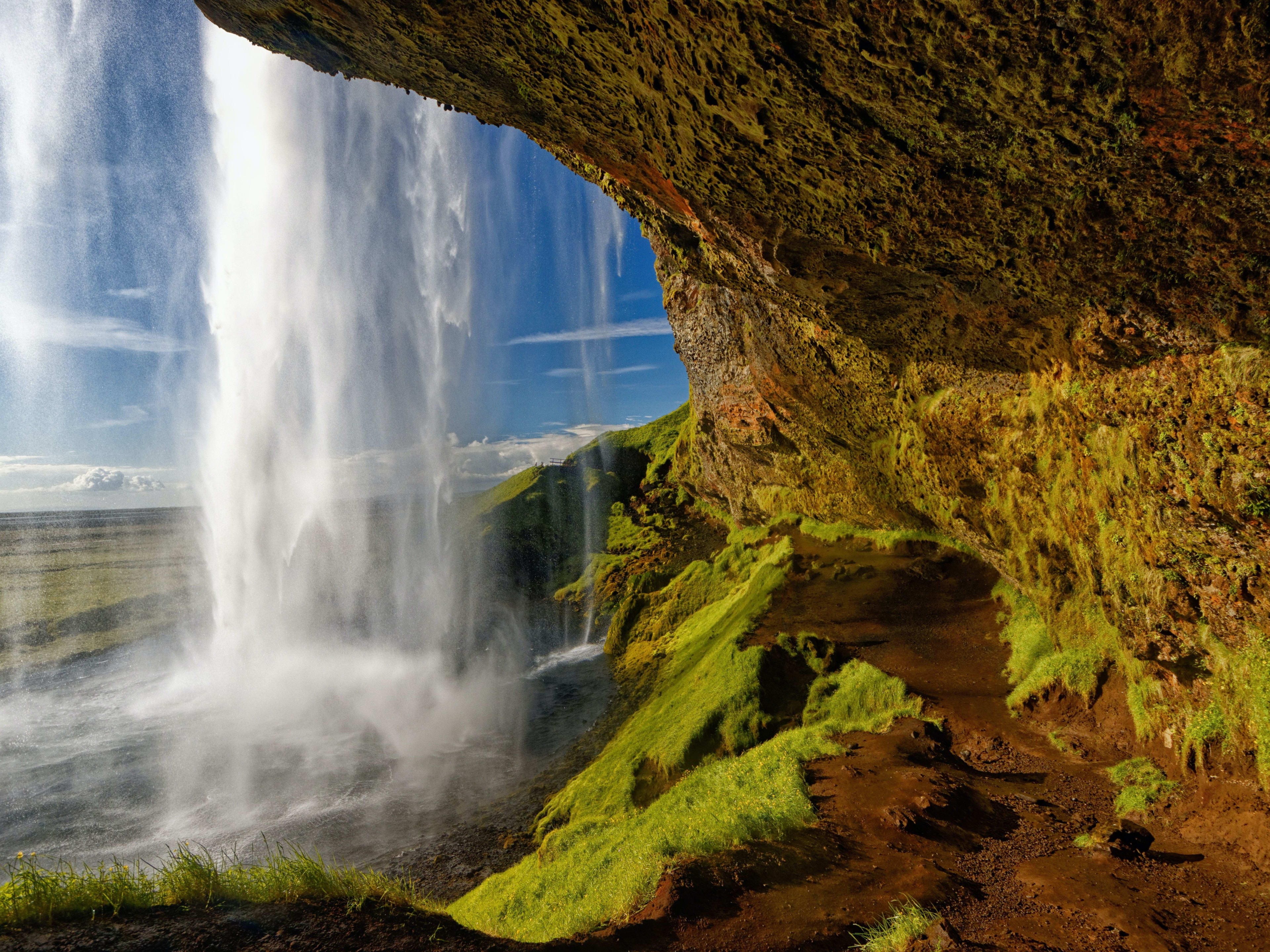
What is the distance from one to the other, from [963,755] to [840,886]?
16.9ft

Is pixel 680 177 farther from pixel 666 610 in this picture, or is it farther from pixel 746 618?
pixel 666 610

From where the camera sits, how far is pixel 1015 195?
Result: 5660 millimetres

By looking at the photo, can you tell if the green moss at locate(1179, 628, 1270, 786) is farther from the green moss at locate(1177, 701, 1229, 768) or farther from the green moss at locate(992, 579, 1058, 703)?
the green moss at locate(992, 579, 1058, 703)

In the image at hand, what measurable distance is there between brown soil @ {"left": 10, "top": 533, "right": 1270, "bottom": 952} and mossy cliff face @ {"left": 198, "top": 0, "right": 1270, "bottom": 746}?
5.42 ft

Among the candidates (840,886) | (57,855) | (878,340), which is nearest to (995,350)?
(878,340)

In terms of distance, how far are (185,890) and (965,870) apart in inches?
309

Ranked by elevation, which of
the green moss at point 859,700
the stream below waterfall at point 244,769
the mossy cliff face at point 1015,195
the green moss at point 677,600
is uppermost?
the mossy cliff face at point 1015,195

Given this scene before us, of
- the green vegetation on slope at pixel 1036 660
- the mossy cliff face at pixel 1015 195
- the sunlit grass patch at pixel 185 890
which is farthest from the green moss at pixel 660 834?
the mossy cliff face at pixel 1015 195

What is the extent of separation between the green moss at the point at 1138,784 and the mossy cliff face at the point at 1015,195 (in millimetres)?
804

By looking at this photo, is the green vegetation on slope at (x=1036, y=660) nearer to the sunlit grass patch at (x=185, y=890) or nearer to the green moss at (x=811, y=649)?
the green moss at (x=811, y=649)

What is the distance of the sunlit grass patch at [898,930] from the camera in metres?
5.11

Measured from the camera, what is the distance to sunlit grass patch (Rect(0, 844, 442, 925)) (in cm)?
440

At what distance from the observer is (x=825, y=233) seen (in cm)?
747

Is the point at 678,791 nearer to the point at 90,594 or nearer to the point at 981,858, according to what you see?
the point at 981,858
